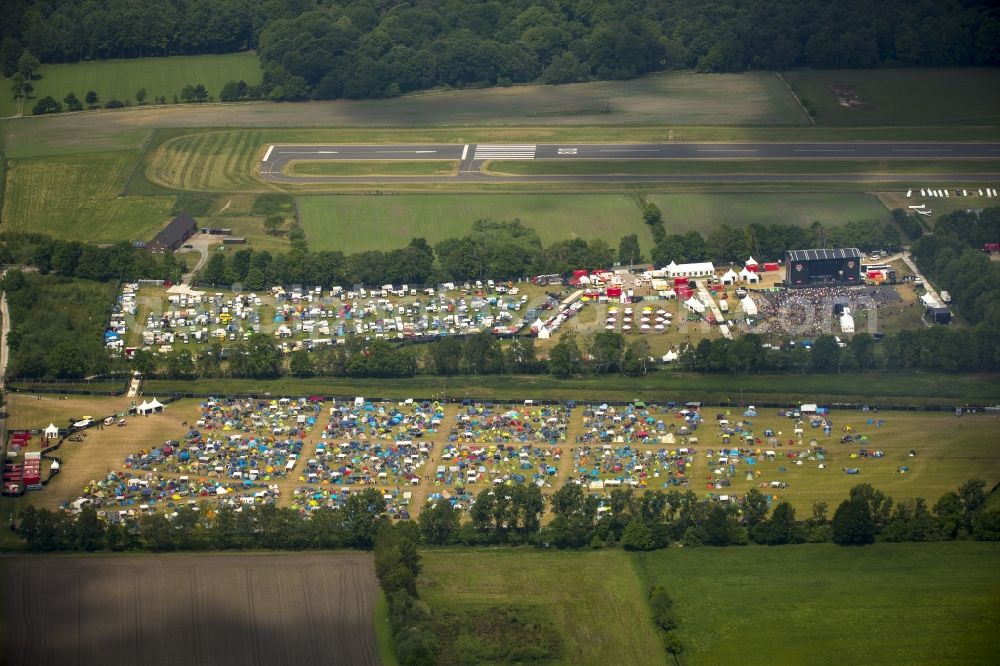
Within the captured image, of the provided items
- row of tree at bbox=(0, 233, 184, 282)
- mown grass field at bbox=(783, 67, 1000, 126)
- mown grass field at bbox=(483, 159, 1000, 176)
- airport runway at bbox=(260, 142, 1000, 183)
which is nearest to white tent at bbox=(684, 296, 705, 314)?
airport runway at bbox=(260, 142, 1000, 183)

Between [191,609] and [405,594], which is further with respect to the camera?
[191,609]

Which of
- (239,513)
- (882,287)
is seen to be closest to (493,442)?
(239,513)

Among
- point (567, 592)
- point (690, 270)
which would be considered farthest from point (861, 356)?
point (567, 592)

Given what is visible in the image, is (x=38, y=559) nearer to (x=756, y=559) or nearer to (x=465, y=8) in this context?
(x=756, y=559)

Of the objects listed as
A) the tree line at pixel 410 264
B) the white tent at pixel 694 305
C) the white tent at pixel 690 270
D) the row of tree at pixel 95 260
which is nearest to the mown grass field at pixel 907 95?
the white tent at pixel 690 270

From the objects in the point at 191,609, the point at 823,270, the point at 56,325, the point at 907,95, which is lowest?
the point at 191,609

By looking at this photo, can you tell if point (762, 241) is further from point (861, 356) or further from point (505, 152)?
point (505, 152)
